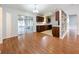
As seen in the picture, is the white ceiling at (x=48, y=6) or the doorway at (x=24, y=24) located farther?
the doorway at (x=24, y=24)

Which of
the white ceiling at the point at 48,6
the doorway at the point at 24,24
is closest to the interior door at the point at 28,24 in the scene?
the doorway at the point at 24,24

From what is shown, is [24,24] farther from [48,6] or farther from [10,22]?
[48,6]

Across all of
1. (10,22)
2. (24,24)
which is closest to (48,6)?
(24,24)

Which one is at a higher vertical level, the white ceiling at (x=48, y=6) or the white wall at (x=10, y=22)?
the white ceiling at (x=48, y=6)

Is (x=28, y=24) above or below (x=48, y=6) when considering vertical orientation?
below

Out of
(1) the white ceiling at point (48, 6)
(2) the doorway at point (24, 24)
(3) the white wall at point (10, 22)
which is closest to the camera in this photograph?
(1) the white ceiling at point (48, 6)

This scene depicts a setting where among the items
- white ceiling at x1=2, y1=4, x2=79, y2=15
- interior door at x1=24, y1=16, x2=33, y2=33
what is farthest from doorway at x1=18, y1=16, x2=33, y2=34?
white ceiling at x1=2, y1=4, x2=79, y2=15

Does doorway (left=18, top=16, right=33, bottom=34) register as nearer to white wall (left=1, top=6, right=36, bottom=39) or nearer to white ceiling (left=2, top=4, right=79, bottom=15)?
white wall (left=1, top=6, right=36, bottom=39)

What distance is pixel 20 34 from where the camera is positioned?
6.30 ft

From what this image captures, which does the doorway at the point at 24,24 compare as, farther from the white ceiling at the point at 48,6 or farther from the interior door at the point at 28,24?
the white ceiling at the point at 48,6

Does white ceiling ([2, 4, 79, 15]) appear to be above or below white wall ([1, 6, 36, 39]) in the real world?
above

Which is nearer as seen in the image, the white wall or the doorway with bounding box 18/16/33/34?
the white wall

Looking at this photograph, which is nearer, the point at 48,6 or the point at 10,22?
the point at 48,6

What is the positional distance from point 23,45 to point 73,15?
108 cm
